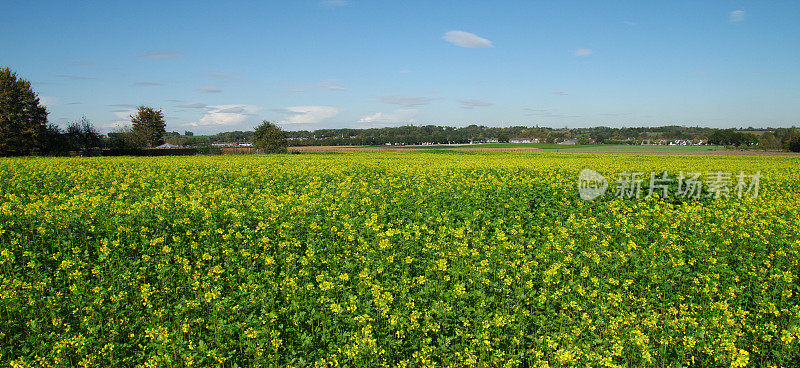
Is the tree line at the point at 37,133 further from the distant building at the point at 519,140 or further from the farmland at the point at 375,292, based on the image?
the distant building at the point at 519,140

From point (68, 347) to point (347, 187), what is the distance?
10.9 m

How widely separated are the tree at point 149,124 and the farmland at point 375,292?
92281 mm

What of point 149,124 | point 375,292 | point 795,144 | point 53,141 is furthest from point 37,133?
point 795,144

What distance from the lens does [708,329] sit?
20.5ft

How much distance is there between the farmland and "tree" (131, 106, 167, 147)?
303ft

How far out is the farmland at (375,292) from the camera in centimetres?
548

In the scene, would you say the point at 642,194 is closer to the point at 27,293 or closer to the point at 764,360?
the point at 764,360

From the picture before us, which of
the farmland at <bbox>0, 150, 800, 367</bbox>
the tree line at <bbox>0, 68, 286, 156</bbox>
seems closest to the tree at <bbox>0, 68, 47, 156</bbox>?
the tree line at <bbox>0, 68, 286, 156</bbox>

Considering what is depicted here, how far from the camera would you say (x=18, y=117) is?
63031mm

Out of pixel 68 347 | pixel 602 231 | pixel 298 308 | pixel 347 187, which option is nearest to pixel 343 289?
pixel 298 308

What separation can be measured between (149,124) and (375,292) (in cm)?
10324

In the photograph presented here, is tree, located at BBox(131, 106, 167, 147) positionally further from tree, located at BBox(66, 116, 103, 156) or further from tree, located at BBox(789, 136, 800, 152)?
tree, located at BBox(789, 136, 800, 152)

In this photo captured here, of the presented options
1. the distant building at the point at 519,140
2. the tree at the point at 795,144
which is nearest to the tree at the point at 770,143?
the tree at the point at 795,144

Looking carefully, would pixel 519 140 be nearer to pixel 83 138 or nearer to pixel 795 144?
pixel 795 144
